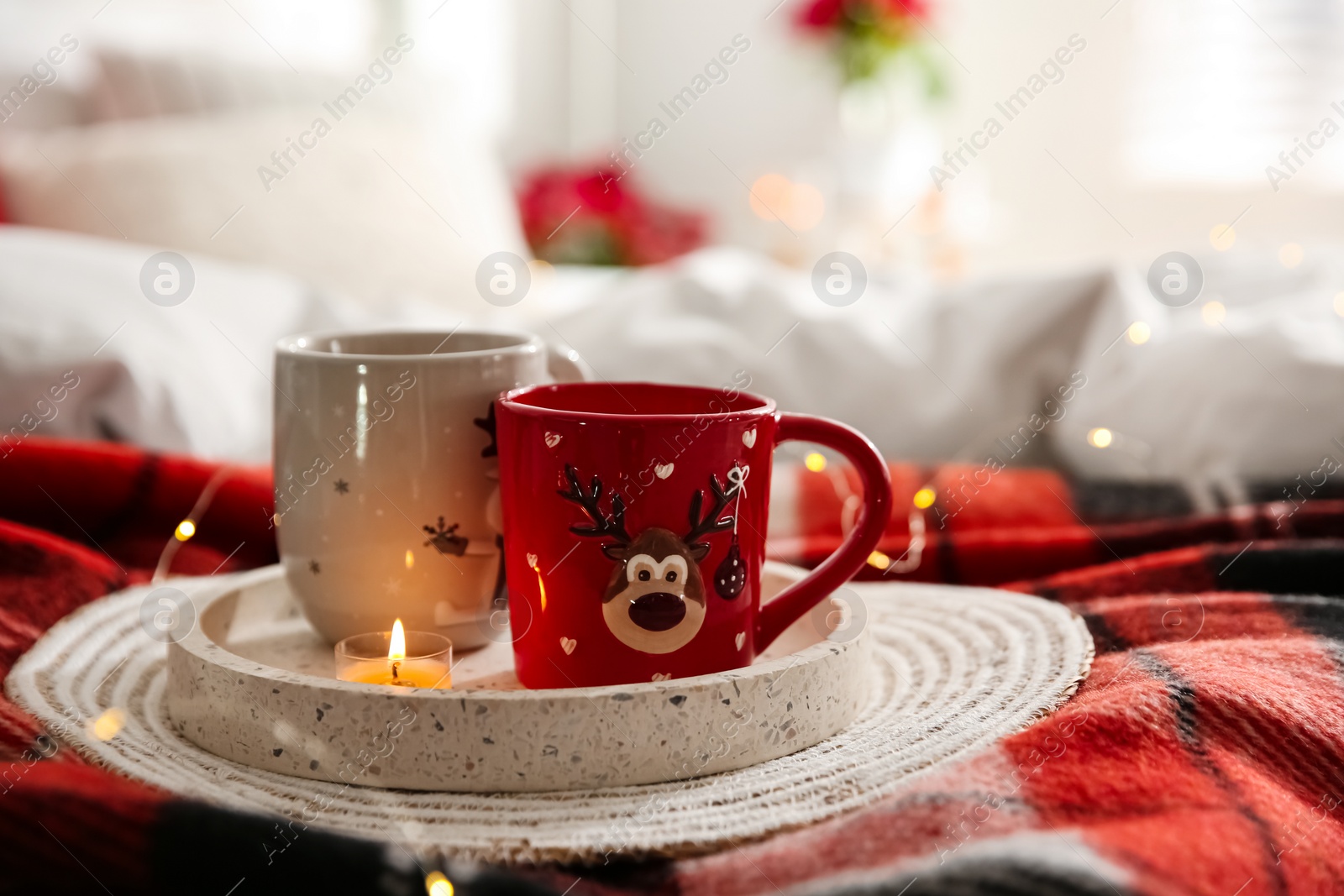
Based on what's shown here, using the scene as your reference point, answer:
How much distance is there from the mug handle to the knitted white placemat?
3 centimetres

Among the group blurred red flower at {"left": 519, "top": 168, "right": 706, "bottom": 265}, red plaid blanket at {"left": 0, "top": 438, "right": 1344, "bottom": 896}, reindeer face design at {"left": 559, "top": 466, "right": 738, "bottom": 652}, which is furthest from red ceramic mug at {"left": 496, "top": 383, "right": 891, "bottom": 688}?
blurred red flower at {"left": 519, "top": 168, "right": 706, "bottom": 265}

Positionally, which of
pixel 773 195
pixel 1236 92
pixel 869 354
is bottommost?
pixel 869 354

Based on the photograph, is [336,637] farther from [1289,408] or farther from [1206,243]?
[1206,243]

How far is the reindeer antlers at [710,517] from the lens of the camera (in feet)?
1.39

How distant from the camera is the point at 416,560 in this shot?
49cm

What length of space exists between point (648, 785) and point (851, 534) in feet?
0.49

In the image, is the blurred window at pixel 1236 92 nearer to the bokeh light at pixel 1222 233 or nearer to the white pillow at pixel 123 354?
the bokeh light at pixel 1222 233

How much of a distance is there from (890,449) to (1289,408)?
320mm

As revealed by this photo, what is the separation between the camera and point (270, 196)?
131cm

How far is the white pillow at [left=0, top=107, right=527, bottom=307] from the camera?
49.3 inches

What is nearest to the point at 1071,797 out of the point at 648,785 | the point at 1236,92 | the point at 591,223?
the point at 648,785

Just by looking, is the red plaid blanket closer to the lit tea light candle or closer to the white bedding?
the lit tea light candle

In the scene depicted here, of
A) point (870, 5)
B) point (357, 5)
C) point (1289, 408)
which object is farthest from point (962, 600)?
point (870, 5)

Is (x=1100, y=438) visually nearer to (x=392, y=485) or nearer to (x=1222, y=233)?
(x=392, y=485)
